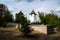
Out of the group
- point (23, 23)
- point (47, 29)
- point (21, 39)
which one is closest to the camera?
point (21, 39)

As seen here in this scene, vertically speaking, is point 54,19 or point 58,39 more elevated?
point 54,19

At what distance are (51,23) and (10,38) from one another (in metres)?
17.8

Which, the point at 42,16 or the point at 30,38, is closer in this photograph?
the point at 30,38

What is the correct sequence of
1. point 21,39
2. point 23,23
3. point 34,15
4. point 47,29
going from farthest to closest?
point 34,15 → point 47,29 → point 23,23 → point 21,39

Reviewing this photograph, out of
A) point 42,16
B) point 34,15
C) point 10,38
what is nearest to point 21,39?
point 10,38

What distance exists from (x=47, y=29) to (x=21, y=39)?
846cm

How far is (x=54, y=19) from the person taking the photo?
40.6 metres

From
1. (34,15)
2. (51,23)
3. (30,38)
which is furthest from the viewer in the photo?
(34,15)

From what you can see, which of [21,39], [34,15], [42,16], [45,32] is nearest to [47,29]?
[45,32]

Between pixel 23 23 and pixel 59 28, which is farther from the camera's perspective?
pixel 59 28

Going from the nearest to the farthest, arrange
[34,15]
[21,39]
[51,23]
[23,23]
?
1. [21,39]
2. [23,23]
3. [51,23]
4. [34,15]

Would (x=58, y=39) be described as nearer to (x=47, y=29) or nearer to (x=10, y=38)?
(x=47, y=29)

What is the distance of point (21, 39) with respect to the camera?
24.7m

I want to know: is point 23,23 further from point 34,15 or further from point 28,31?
point 34,15
